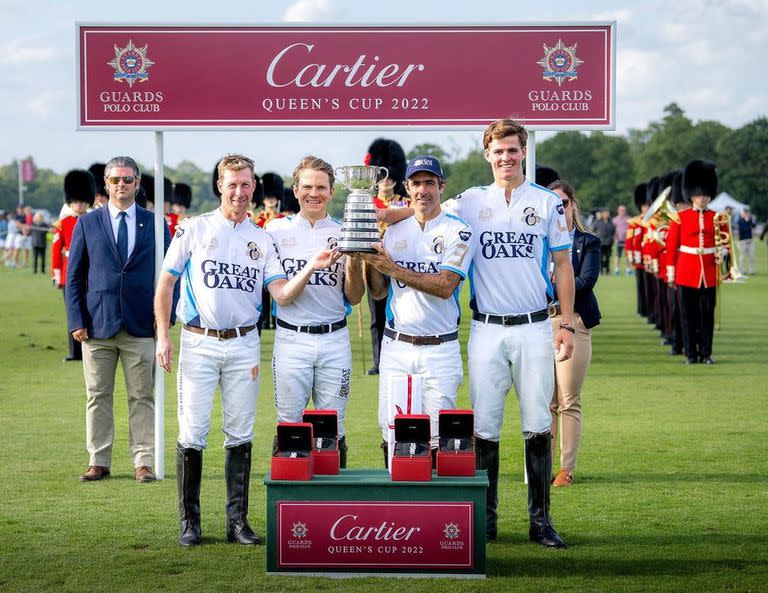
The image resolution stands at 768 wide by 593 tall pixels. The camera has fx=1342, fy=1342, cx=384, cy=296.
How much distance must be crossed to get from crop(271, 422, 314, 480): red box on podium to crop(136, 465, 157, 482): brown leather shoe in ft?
9.03

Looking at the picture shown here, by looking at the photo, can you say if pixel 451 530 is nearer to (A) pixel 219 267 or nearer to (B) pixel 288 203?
(A) pixel 219 267

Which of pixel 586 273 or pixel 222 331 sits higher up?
pixel 586 273

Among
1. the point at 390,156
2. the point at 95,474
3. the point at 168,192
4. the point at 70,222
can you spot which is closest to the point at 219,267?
the point at 95,474

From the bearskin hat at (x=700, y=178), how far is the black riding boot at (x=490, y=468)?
10.7 m

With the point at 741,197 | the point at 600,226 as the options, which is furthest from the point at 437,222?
the point at 741,197

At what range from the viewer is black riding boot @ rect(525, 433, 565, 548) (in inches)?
290

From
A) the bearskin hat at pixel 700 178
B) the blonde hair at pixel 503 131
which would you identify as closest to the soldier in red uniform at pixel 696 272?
the bearskin hat at pixel 700 178

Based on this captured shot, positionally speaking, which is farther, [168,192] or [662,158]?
[662,158]

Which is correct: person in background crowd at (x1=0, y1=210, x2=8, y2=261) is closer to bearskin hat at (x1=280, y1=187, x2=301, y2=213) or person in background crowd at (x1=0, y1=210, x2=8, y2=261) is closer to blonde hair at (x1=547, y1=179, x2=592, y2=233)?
bearskin hat at (x1=280, y1=187, x2=301, y2=213)

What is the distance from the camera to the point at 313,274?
291 inches

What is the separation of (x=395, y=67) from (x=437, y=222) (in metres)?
1.75

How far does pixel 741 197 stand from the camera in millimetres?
89625

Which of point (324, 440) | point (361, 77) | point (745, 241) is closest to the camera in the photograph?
point (324, 440)

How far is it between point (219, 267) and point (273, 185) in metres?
15.1
